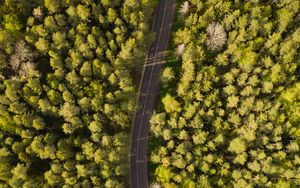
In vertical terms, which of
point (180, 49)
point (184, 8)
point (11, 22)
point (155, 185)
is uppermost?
point (184, 8)

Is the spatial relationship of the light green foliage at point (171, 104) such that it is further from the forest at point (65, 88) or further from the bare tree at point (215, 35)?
the bare tree at point (215, 35)

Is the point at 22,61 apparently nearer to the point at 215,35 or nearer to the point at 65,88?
the point at 65,88

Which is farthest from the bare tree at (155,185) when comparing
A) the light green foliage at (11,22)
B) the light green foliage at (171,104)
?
the light green foliage at (11,22)

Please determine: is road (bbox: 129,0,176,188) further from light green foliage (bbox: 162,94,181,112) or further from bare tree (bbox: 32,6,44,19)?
bare tree (bbox: 32,6,44,19)

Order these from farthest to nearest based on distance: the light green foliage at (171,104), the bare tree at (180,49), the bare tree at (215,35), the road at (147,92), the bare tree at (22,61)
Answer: the road at (147,92) < the bare tree at (180,49) < the bare tree at (215,35) < the light green foliage at (171,104) < the bare tree at (22,61)

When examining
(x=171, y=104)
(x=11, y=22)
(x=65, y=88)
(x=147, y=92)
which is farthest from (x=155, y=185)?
(x=11, y=22)

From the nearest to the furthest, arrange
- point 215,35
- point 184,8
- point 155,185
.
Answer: point 155,185 → point 215,35 → point 184,8

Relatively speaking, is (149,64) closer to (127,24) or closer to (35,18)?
(127,24)
